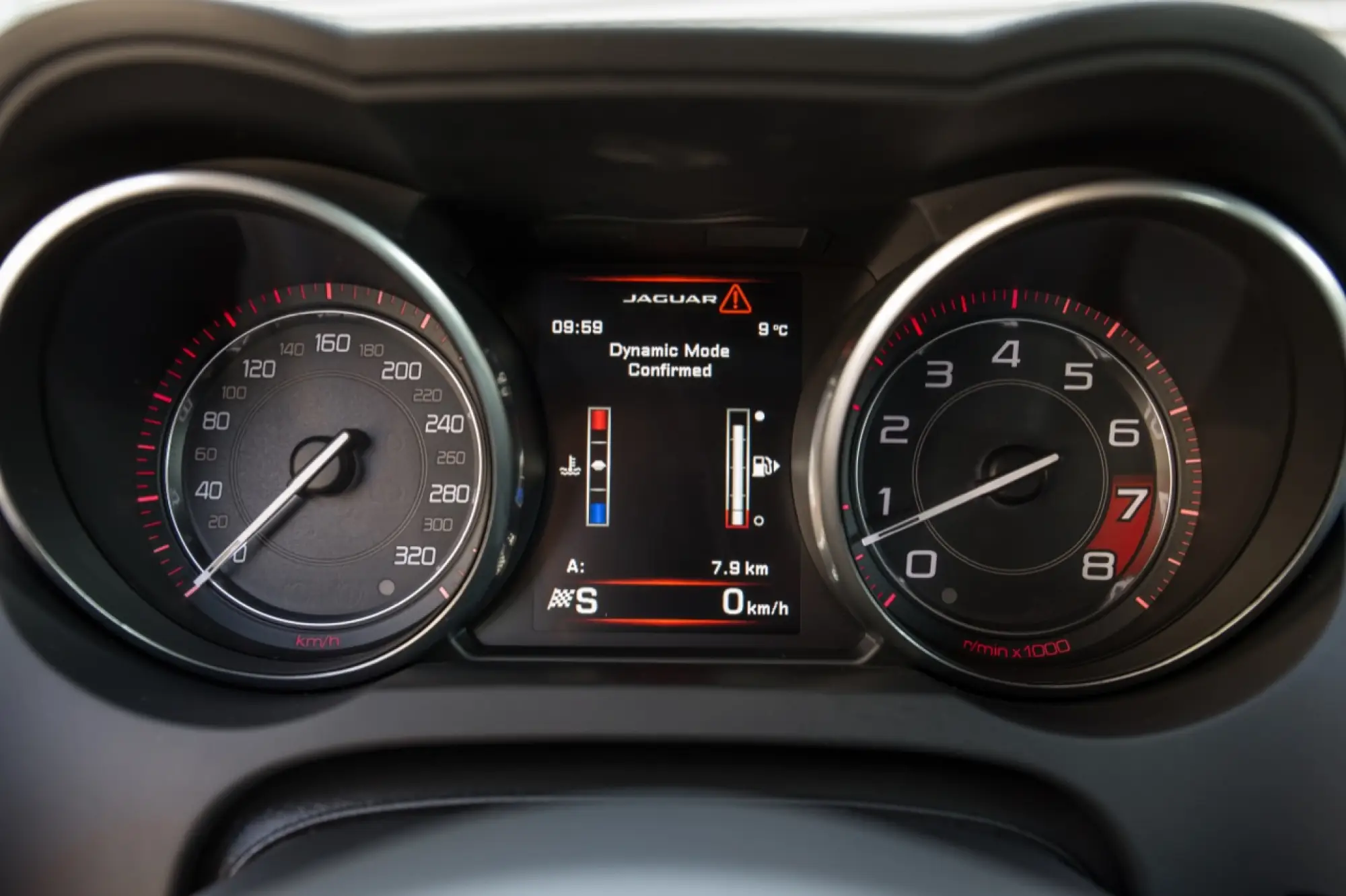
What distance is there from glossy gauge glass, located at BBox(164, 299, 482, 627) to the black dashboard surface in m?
0.18

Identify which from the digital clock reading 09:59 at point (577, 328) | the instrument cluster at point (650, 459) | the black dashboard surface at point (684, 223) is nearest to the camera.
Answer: the black dashboard surface at point (684, 223)

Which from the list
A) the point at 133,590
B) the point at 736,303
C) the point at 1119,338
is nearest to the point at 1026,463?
the point at 1119,338

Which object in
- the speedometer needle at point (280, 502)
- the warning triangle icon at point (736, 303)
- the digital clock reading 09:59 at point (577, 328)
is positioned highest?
the warning triangle icon at point (736, 303)

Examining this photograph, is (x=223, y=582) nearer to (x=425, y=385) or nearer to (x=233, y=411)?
(x=233, y=411)

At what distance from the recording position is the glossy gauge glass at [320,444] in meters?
1.50

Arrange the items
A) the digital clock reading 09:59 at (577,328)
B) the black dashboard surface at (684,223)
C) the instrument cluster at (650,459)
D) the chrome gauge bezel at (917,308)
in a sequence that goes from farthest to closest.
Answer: the digital clock reading 09:59 at (577,328), the instrument cluster at (650,459), the chrome gauge bezel at (917,308), the black dashboard surface at (684,223)

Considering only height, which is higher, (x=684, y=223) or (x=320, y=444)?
(x=684, y=223)

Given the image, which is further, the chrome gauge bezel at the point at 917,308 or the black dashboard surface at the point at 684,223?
the chrome gauge bezel at the point at 917,308

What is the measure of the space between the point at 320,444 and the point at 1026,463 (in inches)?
40.8

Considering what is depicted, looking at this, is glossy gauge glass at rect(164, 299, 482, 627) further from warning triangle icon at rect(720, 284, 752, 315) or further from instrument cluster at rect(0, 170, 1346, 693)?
warning triangle icon at rect(720, 284, 752, 315)

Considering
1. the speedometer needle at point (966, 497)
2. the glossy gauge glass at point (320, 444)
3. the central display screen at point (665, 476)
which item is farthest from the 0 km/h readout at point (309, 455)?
the speedometer needle at point (966, 497)

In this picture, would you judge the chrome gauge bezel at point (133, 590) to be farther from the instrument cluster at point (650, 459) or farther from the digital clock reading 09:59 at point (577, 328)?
the digital clock reading 09:59 at point (577, 328)

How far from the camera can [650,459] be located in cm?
151

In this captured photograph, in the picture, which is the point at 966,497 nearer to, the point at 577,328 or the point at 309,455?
the point at 577,328
